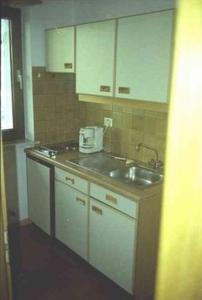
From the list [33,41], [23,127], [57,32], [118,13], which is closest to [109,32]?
[118,13]

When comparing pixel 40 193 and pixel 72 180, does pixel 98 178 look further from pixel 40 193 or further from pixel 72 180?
pixel 40 193

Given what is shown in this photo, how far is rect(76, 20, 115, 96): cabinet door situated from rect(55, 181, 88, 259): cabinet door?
83cm

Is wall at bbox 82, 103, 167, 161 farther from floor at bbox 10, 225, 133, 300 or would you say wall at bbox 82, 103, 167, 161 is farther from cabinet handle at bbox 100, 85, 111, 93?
floor at bbox 10, 225, 133, 300

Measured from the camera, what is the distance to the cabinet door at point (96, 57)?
226 centimetres

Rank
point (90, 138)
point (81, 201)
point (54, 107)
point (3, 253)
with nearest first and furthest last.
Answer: point (3, 253) → point (81, 201) → point (90, 138) → point (54, 107)

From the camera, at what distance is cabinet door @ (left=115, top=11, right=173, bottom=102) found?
1897 millimetres

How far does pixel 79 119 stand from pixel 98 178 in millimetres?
1162

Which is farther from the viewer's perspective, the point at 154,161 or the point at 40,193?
the point at 40,193

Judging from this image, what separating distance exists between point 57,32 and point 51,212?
1567 millimetres

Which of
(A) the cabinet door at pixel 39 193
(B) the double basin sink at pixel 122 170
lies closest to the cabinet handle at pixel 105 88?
(B) the double basin sink at pixel 122 170

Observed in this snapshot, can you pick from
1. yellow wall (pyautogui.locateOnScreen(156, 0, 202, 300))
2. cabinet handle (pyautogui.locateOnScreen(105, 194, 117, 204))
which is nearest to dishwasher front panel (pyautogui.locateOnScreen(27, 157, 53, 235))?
cabinet handle (pyautogui.locateOnScreen(105, 194, 117, 204))

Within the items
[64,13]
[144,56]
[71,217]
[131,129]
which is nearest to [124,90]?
[144,56]

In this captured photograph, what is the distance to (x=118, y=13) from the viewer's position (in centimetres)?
257

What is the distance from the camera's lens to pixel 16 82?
2.81 metres
